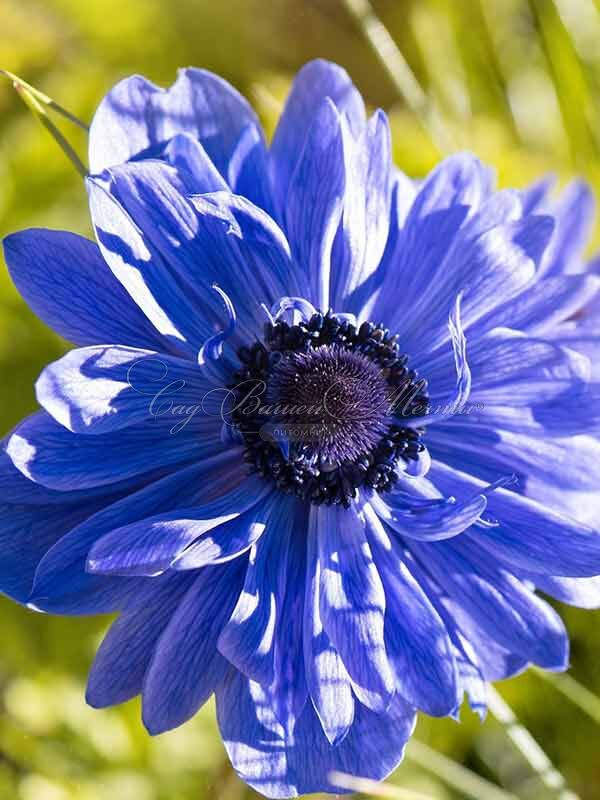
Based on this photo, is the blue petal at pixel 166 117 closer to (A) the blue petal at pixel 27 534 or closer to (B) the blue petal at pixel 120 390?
(B) the blue petal at pixel 120 390

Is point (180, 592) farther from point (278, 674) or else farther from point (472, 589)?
point (472, 589)

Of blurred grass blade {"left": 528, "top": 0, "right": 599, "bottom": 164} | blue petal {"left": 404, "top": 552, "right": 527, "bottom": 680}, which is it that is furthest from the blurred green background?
blue petal {"left": 404, "top": 552, "right": 527, "bottom": 680}

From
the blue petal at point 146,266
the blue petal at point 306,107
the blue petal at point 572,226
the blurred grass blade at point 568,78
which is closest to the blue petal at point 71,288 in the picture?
the blue petal at point 146,266

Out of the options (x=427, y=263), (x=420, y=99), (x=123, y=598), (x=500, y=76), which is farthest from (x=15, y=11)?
(x=123, y=598)

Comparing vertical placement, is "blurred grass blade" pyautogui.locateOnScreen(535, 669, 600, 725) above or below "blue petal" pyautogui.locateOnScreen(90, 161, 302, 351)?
below

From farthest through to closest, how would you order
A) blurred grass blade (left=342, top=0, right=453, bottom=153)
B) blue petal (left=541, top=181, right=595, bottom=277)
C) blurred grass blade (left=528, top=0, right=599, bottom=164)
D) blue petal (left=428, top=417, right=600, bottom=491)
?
blurred grass blade (left=528, top=0, right=599, bottom=164) → blurred grass blade (left=342, top=0, right=453, bottom=153) → blue petal (left=541, top=181, right=595, bottom=277) → blue petal (left=428, top=417, right=600, bottom=491)

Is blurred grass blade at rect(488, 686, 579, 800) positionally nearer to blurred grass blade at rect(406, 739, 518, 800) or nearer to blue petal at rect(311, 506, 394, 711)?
blurred grass blade at rect(406, 739, 518, 800)
